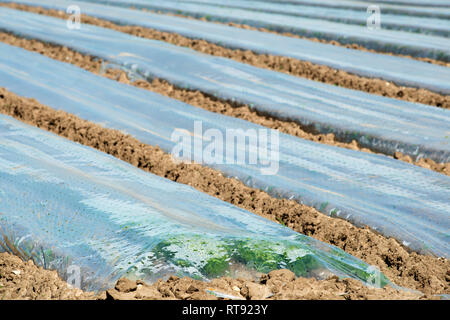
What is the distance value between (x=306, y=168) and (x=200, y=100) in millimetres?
2006

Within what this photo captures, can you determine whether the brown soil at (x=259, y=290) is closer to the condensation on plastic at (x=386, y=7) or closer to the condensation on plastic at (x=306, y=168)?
the condensation on plastic at (x=306, y=168)

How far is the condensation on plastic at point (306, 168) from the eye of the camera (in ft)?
10.4

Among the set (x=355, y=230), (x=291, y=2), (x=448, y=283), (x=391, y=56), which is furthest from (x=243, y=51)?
(x=448, y=283)

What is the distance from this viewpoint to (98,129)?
14.4 ft

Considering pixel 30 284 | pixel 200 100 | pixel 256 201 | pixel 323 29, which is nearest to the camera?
pixel 30 284

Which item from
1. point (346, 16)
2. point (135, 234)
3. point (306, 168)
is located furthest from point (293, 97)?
point (346, 16)

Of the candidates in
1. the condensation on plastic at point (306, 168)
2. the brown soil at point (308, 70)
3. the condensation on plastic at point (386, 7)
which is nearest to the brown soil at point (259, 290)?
the condensation on plastic at point (306, 168)

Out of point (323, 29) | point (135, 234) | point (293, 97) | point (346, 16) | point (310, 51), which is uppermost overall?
point (346, 16)

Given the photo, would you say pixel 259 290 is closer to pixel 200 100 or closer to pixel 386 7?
pixel 200 100

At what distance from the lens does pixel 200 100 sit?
17.4ft

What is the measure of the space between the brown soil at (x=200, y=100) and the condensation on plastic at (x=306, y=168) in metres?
0.36

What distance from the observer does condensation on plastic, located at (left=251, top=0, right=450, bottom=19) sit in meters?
8.26

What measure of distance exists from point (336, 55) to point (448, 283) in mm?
4352

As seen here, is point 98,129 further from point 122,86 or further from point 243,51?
point 243,51
